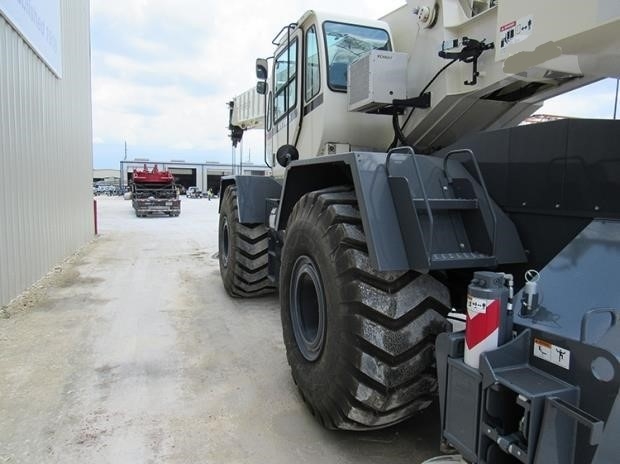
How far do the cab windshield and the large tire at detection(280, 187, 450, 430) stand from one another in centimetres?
197

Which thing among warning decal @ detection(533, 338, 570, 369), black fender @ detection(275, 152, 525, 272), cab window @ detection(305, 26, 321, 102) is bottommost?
warning decal @ detection(533, 338, 570, 369)

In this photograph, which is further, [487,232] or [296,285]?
[296,285]

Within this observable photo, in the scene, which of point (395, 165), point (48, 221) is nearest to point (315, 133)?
point (395, 165)

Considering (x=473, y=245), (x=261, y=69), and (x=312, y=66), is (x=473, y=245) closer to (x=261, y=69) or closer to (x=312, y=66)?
(x=312, y=66)

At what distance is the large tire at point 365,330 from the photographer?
2359 millimetres

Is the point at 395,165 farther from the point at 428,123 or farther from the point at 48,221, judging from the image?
the point at 48,221

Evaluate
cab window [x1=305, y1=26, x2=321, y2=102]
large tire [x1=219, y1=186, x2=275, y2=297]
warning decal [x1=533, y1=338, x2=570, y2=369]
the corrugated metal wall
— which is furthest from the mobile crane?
the corrugated metal wall

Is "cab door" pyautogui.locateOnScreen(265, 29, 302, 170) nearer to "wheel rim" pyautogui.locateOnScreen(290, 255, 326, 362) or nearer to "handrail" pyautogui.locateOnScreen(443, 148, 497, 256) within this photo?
"wheel rim" pyautogui.locateOnScreen(290, 255, 326, 362)

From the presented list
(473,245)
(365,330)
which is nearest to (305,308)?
(365,330)

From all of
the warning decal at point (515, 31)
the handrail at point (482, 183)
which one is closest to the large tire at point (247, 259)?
the handrail at point (482, 183)

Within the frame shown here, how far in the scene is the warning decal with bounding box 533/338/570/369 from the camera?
1.63 metres

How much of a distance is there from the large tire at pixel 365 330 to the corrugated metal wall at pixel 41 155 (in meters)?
4.85

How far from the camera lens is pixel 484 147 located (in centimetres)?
265

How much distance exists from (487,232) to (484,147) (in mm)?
518
